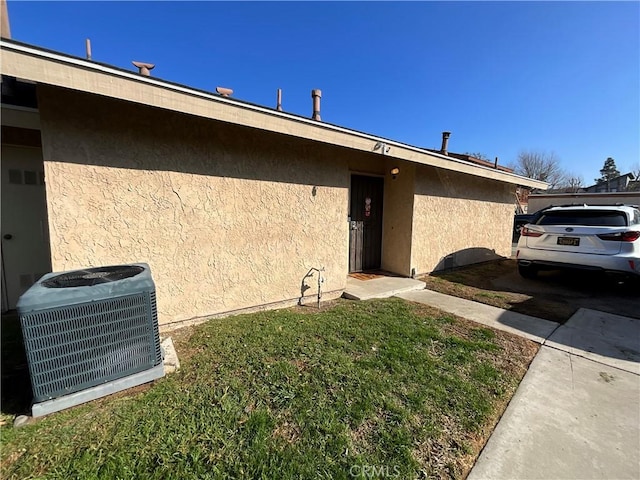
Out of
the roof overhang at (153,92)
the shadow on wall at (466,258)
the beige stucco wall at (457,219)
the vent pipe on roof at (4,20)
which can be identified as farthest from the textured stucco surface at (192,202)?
the vent pipe on roof at (4,20)

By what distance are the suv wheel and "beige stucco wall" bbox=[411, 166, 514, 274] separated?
148 centimetres

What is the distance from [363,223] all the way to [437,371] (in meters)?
4.26

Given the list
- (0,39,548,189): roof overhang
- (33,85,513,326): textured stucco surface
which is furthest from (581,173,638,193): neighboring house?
(33,85,513,326): textured stucco surface

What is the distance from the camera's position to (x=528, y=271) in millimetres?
6852

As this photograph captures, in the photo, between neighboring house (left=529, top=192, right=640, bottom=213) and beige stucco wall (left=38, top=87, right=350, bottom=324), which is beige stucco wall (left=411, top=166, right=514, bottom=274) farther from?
neighboring house (left=529, top=192, right=640, bottom=213)

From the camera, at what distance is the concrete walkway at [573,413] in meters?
1.74

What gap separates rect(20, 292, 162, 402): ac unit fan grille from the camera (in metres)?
1.98

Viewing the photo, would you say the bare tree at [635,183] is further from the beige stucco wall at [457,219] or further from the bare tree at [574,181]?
the beige stucco wall at [457,219]

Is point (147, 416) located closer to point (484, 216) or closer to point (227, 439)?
point (227, 439)

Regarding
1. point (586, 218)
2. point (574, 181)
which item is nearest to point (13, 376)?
point (586, 218)

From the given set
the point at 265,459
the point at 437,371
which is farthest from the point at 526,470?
the point at 265,459

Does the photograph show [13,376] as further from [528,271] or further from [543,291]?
[528,271]

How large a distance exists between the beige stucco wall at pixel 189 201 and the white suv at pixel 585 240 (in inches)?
180

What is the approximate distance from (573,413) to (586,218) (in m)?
5.07
